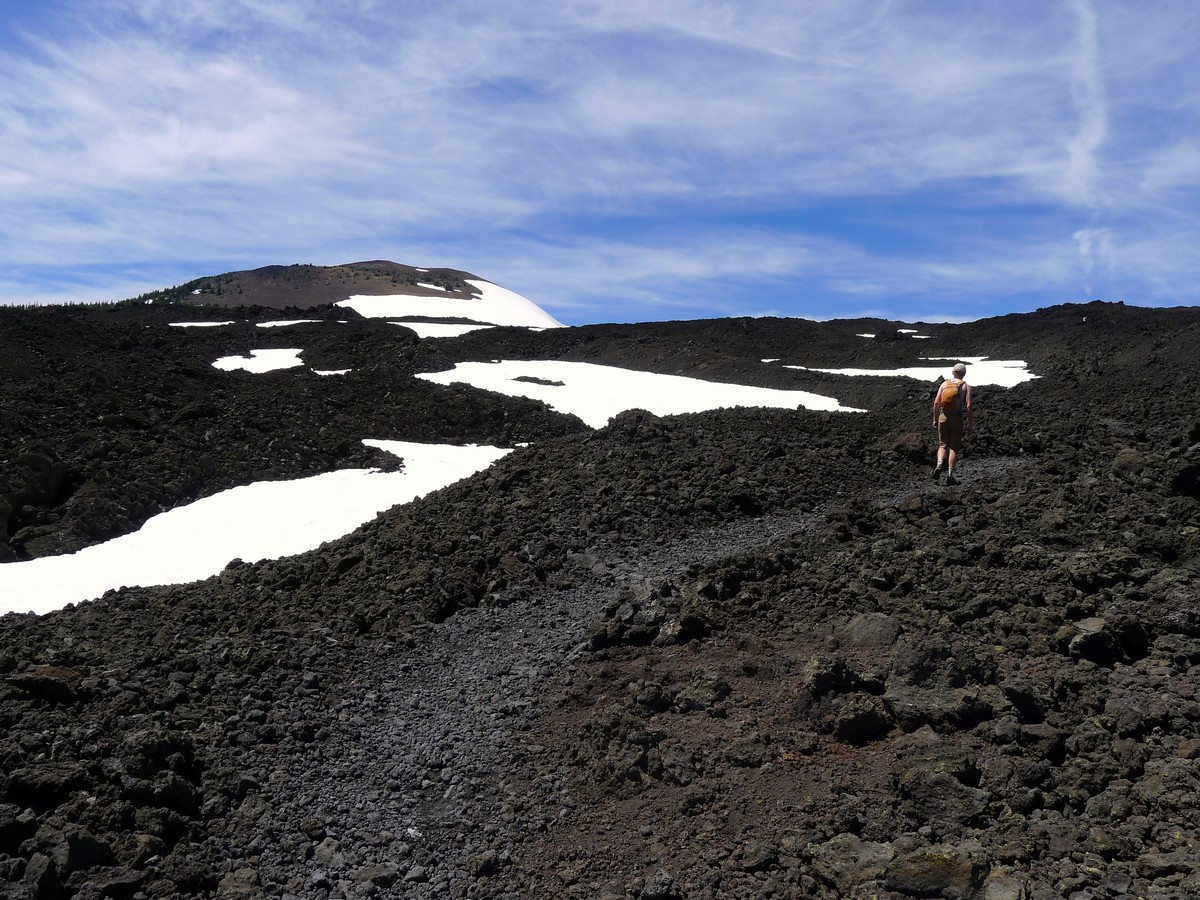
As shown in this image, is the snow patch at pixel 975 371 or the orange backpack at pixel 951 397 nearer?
the orange backpack at pixel 951 397

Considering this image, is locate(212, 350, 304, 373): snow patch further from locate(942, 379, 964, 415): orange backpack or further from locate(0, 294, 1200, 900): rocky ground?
locate(942, 379, 964, 415): orange backpack

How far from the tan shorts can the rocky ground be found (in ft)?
1.93

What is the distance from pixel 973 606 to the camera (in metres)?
7.18

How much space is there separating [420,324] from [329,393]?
17.9 m

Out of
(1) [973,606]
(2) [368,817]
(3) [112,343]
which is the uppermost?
(3) [112,343]

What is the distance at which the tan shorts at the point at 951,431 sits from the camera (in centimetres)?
1172

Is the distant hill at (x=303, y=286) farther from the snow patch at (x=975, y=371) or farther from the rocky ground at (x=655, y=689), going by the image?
the rocky ground at (x=655, y=689)

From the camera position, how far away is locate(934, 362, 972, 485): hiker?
1145 cm

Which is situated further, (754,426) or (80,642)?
(754,426)

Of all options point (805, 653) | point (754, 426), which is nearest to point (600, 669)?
point (805, 653)

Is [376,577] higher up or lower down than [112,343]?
lower down

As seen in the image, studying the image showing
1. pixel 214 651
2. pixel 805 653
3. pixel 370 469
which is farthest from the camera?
pixel 370 469

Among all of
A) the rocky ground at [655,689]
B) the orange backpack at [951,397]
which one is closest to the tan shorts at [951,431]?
the orange backpack at [951,397]

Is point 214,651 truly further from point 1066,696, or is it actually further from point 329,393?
point 329,393
